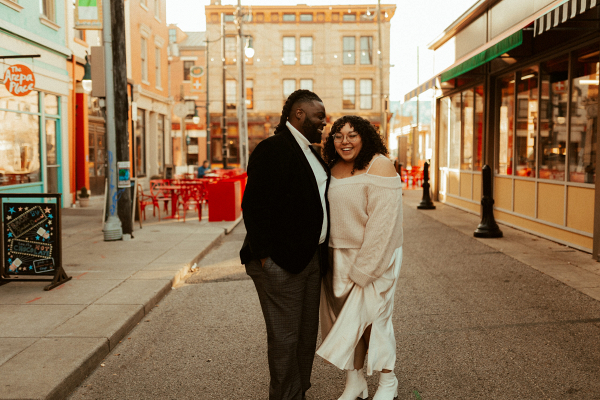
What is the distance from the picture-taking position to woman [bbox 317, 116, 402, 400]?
10.8ft

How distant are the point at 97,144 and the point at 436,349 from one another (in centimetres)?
1810

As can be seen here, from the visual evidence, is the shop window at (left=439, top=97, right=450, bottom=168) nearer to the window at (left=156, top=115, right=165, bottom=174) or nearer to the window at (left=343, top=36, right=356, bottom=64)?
the window at (left=156, top=115, right=165, bottom=174)

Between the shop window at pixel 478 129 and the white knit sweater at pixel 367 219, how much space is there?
1182 cm

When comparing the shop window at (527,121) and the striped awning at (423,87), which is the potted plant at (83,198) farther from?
the shop window at (527,121)

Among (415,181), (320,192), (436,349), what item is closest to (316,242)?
(320,192)

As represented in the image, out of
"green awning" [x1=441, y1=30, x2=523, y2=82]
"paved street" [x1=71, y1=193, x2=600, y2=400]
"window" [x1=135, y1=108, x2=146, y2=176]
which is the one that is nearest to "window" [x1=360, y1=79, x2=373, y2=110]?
"window" [x1=135, y1=108, x2=146, y2=176]

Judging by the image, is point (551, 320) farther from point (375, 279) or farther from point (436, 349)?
point (375, 279)

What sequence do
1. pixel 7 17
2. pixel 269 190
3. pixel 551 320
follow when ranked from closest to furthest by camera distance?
pixel 269 190 → pixel 551 320 → pixel 7 17

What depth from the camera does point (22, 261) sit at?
643cm

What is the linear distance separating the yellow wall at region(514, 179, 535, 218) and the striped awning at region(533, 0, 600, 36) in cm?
399

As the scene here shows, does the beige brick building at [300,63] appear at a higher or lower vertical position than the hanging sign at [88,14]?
higher

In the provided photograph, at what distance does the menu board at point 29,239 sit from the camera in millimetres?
6371

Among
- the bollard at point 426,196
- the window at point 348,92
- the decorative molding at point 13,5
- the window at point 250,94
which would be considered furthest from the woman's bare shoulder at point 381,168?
the window at point 348,92

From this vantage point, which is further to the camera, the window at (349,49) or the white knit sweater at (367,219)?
the window at (349,49)
